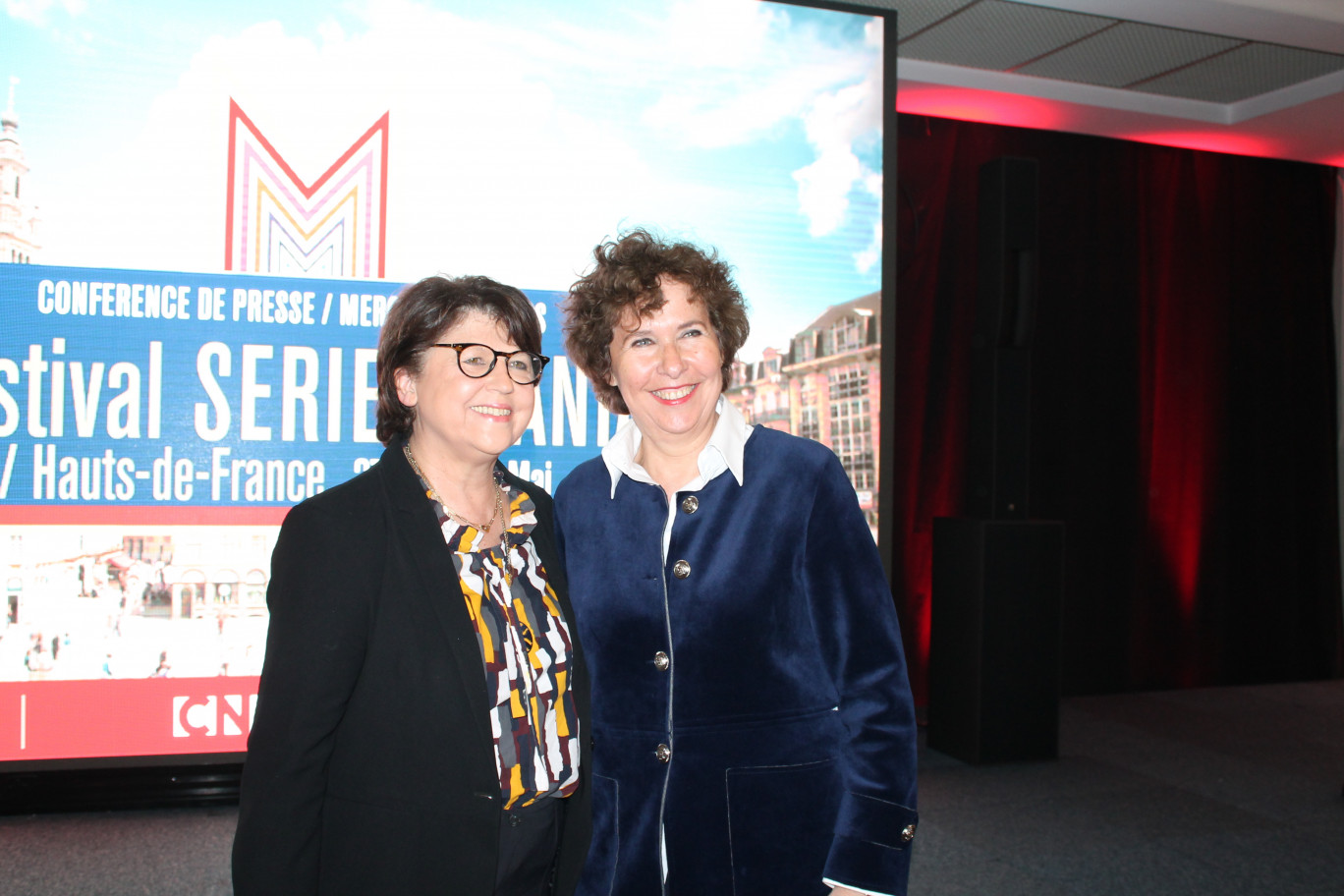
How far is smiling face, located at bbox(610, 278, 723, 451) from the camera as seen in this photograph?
1.39 metres

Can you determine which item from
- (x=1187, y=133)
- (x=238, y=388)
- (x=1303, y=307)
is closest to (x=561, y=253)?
(x=238, y=388)

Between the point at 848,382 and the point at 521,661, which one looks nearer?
the point at 521,661

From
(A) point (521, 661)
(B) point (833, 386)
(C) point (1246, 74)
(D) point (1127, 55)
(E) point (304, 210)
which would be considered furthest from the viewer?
(C) point (1246, 74)

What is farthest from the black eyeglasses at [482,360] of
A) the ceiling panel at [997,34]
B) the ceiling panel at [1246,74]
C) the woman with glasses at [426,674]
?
the ceiling panel at [1246,74]

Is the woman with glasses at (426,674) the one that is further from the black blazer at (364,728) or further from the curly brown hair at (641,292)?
the curly brown hair at (641,292)

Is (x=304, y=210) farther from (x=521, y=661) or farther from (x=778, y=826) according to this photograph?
(x=778, y=826)

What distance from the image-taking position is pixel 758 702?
1294 millimetres

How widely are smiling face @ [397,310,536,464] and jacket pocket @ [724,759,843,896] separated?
1.91ft

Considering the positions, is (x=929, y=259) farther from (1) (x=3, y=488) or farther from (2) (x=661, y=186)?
(1) (x=3, y=488)

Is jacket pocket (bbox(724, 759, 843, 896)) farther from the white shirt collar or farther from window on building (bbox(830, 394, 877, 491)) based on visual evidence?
window on building (bbox(830, 394, 877, 491))

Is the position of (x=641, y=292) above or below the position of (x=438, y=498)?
above

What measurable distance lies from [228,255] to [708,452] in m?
2.30

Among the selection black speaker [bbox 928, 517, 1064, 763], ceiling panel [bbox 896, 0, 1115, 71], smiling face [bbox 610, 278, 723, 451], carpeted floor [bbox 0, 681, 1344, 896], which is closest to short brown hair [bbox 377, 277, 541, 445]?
smiling face [bbox 610, 278, 723, 451]

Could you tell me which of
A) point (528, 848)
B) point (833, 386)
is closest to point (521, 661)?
point (528, 848)
